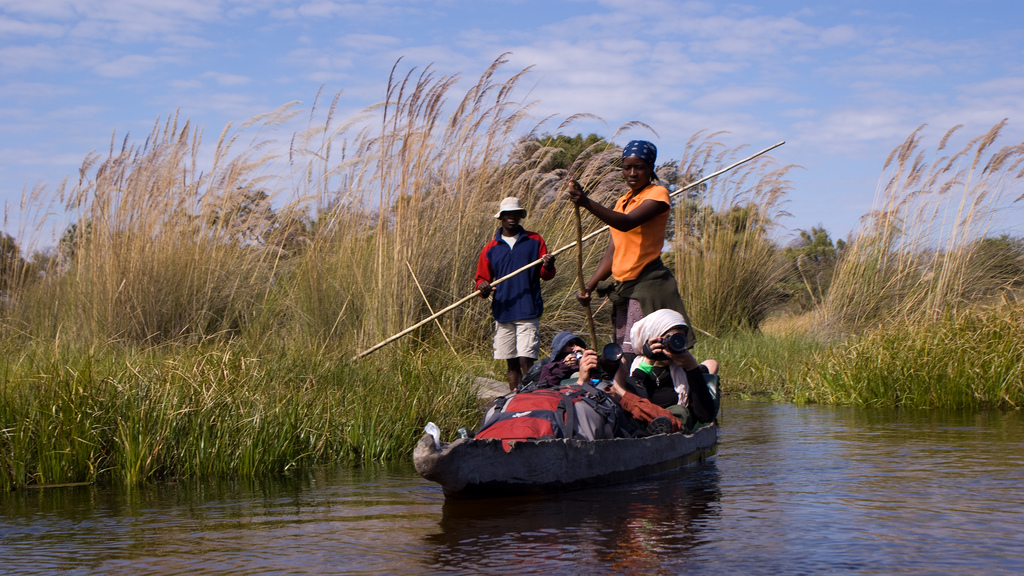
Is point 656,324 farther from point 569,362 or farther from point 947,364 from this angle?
point 947,364

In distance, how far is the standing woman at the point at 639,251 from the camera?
21.9ft

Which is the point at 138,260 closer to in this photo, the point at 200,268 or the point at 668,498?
the point at 200,268

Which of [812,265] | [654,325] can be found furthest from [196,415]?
[812,265]

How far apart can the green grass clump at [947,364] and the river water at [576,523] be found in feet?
7.99

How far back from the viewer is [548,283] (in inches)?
451

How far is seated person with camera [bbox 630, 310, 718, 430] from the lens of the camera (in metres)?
6.14

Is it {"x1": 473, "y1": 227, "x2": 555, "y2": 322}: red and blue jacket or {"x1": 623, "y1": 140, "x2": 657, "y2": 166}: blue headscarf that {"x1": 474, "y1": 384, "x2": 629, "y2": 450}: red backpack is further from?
{"x1": 473, "y1": 227, "x2": 555, "y2": 322}: red and blue jacket

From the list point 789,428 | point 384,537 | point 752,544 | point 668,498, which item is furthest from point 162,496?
point 789,428

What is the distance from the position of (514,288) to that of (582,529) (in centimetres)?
439

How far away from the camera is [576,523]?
488 cm

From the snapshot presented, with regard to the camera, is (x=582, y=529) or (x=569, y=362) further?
(x=569, y=362)

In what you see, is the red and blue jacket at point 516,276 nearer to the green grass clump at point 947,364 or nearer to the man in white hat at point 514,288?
the man in white hat at point 514,288

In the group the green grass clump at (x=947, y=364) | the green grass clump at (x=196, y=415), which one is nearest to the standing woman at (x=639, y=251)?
the green grass clump at (x=196, y=415)

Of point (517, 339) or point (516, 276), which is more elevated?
point (516, 276)
